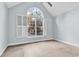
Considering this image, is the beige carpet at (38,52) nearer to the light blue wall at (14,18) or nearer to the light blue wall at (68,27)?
the light blue wall at (14,18)

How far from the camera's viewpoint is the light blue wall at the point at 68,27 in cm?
509

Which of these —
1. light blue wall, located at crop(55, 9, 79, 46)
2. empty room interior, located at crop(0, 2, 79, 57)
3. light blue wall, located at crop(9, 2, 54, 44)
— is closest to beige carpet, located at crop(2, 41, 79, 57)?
empty room interior, located at crop(0, 2, 79, 57)

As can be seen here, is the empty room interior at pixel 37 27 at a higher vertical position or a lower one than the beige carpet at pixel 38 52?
higher

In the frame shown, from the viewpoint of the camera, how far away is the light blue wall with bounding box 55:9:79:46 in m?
5.09

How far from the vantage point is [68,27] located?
18.6 ft

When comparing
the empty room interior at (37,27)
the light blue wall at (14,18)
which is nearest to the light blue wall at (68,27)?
the empty room interior at (37,27)

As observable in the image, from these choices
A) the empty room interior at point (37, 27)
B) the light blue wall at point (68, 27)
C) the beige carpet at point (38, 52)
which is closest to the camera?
the beige carpet at point (38, 52)

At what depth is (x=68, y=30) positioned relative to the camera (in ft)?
18.6

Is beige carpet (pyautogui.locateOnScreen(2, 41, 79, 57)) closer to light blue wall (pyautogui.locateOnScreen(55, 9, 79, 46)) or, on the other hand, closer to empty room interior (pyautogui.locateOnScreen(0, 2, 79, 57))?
empty room interior (pyautogui.locateOnScreen(0, 2, 79, 57))

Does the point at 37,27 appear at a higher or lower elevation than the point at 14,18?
lower

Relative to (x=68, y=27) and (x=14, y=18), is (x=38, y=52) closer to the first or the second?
(x=14, y=18)


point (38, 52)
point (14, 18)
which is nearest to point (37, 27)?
point (14, 18)

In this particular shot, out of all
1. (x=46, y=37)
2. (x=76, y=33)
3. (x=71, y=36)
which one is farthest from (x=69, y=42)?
(x=46, y=37)

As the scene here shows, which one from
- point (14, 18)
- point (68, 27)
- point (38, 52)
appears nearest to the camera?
point (38, 52)
